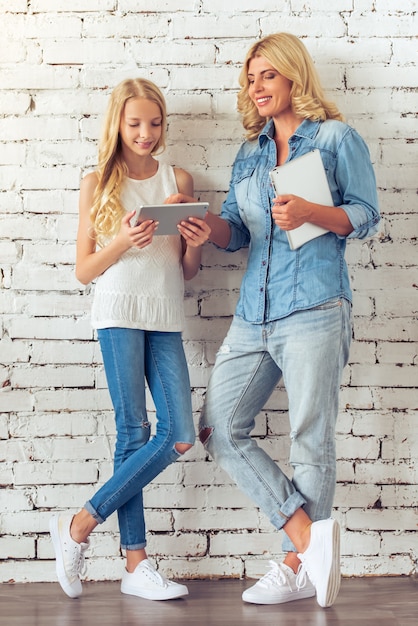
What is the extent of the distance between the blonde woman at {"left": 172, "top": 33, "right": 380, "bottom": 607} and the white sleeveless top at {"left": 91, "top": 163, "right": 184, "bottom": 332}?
0.17m

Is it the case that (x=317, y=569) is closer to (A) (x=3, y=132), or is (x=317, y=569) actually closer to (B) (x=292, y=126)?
(B) (x=292, y=126)

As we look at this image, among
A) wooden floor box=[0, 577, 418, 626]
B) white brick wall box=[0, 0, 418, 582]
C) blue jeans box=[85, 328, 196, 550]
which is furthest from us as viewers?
white brick wall box=[0, 0, 418, 582]

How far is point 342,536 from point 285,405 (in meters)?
0.50

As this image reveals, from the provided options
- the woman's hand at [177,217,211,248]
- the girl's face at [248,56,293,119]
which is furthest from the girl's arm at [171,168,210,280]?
the girl's face at [248,56,293,119]

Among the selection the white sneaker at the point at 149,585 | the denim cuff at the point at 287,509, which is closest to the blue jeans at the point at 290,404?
the denim cuff at the point at 287,509

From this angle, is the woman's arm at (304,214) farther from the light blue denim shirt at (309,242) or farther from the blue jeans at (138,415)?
the blue jeans at (138,415)

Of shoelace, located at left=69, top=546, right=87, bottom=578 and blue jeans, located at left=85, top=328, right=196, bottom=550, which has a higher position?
blue jeans, located at left=85, top=328, right=196, bottom=550

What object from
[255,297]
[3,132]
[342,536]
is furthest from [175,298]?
[342,536]

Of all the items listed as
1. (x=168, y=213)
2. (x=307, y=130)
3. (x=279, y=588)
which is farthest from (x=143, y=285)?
(x=279, y=588)

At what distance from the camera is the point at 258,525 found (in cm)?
272

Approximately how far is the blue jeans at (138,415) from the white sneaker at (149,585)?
0.26 feet

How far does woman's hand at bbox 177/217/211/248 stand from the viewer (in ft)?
7.82

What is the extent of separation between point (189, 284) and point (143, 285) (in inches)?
11.4

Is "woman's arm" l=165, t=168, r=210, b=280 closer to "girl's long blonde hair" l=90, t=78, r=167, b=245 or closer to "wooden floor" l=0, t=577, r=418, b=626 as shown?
"girl's long blonde hair" l=90, t=78, r=167, b=245
